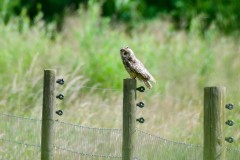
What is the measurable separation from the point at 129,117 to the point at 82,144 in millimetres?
860

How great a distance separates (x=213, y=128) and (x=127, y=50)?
99 centimetres

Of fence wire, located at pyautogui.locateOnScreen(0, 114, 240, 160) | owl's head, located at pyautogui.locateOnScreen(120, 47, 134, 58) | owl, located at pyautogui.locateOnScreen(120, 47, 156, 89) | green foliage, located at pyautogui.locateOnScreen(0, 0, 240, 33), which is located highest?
green foliage, located at pyautogui.locateOnScreen(0, 0, 240, 33)

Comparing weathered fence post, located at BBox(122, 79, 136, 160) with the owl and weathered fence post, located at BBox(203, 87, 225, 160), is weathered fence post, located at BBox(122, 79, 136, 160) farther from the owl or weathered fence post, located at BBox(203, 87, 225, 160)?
weathered fence post, located at BBox(203, 87, 225, 160)

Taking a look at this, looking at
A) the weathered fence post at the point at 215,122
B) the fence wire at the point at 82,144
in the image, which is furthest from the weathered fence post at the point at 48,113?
the weathered fence post at the point at 215,122

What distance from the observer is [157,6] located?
65.4ft

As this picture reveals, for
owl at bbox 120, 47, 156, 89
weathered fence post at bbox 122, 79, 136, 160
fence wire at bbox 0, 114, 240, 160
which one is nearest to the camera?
weathered fence post at bbox 122, 79, 136, 160

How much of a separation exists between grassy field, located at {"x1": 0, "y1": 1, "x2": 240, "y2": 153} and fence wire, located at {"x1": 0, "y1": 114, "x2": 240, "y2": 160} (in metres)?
0.47

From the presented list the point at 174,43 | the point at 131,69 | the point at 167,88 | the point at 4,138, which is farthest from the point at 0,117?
the point at 174,43

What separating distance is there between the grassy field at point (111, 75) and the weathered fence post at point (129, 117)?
2.30ft

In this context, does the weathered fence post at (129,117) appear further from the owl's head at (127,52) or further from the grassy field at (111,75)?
the grassy field at (111,75)

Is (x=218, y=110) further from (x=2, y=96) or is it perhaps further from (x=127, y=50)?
(x=2, y=96)

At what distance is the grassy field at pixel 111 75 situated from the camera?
838 centimetres

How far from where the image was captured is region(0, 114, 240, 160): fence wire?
6340mm

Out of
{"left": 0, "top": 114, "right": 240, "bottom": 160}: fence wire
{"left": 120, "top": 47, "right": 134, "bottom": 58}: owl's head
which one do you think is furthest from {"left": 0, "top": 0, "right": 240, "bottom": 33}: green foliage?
{"left": 120, "top": 47, "right": 134, "bottom": 58}: owl's head
